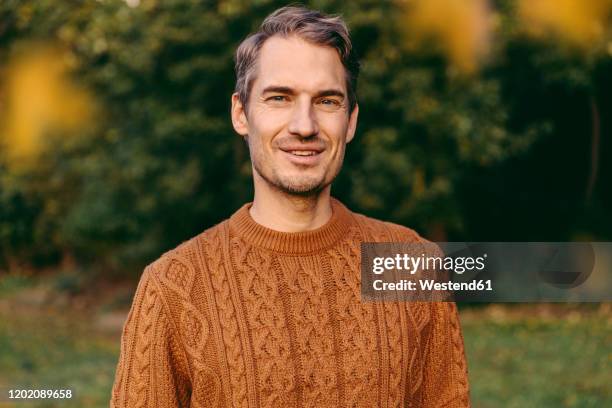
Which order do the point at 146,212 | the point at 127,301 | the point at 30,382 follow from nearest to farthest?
the point at 30,382 → the point at 146,212 → the point at 127,301

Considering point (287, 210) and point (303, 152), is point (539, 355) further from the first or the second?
point (303, 152)

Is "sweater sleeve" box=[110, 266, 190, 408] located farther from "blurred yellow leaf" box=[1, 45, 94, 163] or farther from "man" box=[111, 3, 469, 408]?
"blurred yellow leaf" box=[1, 45, 94, 163]

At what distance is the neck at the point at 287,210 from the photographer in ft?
7.45

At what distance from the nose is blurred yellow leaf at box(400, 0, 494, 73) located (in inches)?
377

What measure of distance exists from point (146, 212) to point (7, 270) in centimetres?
345

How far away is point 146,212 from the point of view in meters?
12.1

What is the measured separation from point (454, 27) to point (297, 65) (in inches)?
399

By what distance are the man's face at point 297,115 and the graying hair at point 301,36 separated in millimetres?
25

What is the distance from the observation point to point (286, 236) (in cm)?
229

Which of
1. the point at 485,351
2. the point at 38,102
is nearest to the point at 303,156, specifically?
the point at 485,351

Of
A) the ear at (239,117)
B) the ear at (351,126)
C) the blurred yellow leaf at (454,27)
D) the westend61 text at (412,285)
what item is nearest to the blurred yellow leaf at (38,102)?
the blurred yellow leaf at (454,27)

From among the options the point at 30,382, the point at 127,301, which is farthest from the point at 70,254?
the point at 30,382

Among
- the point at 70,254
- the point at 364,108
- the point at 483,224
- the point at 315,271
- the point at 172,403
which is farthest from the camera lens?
the point at 70,254

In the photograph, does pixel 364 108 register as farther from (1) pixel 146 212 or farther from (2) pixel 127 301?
(2) pixel 127 301
